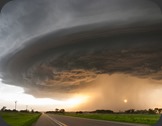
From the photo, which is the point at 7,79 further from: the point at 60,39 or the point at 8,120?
the point at 60,39

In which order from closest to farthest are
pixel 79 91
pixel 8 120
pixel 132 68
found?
pixel 8 120
pixel 132 68
pixel 79 91

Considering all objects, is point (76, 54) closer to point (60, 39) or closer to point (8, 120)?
point (60, 39)

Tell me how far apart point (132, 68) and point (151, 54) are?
60cm

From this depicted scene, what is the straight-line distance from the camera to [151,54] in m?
7.62

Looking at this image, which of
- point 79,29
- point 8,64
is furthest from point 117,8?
point 8,64

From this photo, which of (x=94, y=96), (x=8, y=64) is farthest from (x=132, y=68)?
(x=8, y=64)

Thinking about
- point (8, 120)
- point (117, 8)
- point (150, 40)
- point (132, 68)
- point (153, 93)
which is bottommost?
point (8, 120)

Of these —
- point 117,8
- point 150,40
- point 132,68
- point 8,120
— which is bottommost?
point 8,120

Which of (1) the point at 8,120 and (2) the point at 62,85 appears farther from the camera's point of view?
(2) the point at 62,85

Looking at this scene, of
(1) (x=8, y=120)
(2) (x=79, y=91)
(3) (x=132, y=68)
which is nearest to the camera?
(1) (x=8, y=120)

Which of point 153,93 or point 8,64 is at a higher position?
point 8,64

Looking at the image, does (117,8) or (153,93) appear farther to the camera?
(153,93)

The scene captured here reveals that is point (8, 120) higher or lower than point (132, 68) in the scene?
lower

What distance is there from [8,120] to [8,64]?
1.34 m
